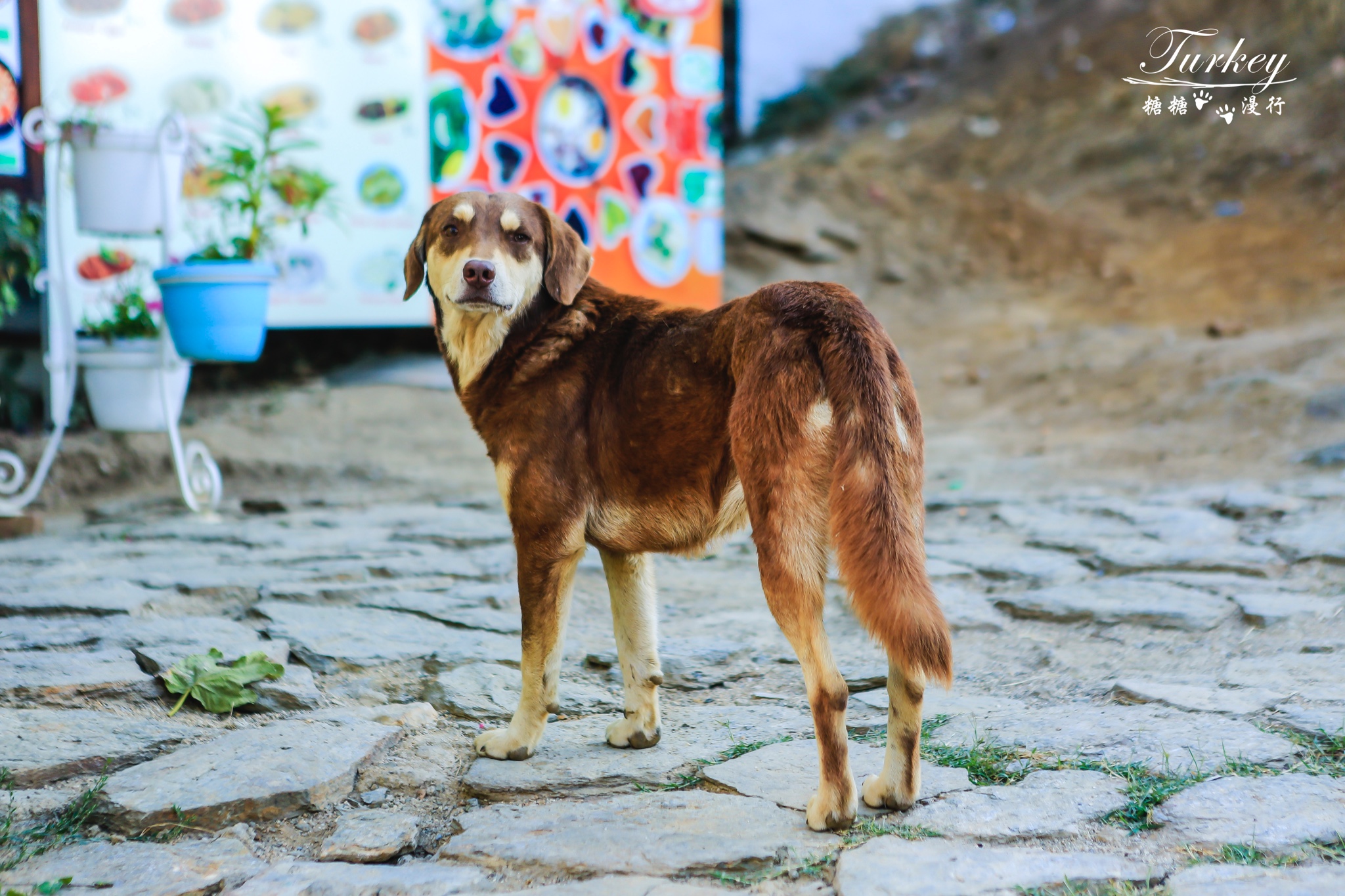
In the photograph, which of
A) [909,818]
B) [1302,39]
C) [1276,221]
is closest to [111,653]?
[909,818]

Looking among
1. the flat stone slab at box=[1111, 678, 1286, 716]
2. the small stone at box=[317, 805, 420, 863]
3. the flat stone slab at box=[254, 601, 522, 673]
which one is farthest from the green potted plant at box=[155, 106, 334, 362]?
the flat stone slab at box=[1111, 678, 1286, 716]

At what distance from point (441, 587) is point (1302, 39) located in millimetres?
13966

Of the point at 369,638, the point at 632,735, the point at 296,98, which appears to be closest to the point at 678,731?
the point at 632,735

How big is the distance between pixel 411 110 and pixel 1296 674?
23.8ft

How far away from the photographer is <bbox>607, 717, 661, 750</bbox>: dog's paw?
2.62 m

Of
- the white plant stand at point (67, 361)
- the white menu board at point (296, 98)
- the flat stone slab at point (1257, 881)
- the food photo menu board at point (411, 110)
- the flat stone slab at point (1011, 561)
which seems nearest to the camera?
the flat stone slab at point (1257, 881)

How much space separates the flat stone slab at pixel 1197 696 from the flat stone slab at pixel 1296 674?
0.24 ft

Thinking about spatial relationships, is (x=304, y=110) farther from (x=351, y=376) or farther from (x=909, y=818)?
(x=909, y=818)

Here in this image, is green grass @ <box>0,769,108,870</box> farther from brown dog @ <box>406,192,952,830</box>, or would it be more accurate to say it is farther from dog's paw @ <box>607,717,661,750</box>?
dog's paw @ <box>607,717,661,750</box>

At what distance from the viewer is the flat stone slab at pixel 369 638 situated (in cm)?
318

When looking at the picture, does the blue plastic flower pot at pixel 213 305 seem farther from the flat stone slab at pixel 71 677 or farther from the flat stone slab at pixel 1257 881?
the flat stone slab at pixel 1257 881

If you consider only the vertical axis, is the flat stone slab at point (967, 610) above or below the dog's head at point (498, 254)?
below

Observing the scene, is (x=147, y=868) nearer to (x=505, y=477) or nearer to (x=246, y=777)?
(x=246, y=777)

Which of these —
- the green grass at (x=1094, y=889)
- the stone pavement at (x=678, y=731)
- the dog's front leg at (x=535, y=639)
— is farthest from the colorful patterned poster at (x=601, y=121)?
the green grass at (x=1094, y=889)
